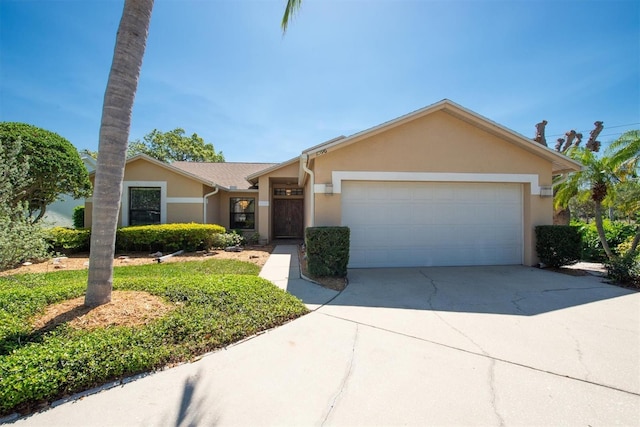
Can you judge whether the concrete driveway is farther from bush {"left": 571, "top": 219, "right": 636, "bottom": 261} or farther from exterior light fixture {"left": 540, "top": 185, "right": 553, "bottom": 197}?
bush {"left": 571, "top": 219, "right": 636, "bottom": 261}

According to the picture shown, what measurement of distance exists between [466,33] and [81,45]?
10.6 metres

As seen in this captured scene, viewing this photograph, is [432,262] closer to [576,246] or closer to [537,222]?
[537,222]

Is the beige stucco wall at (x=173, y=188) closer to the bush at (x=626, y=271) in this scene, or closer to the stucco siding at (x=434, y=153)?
the stucco siding at (x=434, y=153)

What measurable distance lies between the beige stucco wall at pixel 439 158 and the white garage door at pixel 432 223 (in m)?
0.43

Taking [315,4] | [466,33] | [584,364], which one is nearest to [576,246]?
[584,364]

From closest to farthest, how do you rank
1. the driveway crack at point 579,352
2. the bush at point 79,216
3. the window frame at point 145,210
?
the driveway crack at point 579,352 < the window frame at point 145,210 < the bush at point 79,216

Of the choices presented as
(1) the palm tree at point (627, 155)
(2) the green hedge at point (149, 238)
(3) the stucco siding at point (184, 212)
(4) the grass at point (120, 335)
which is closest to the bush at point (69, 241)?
(2) the green hedge at point (149, 238)

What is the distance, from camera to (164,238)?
423 inches

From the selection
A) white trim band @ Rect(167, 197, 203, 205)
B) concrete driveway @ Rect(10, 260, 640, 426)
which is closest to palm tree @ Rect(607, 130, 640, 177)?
concrete driveway @ Rect(10, 260, 640, 426)

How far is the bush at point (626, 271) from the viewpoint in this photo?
6562 mm

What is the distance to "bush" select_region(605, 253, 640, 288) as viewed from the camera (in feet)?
21.5

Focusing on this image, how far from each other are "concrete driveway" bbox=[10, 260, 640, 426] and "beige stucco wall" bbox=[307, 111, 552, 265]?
371 cm

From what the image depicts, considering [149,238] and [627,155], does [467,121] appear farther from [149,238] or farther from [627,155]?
[149,238]

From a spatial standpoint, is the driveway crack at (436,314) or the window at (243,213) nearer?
the driveway crack at (436,314)
